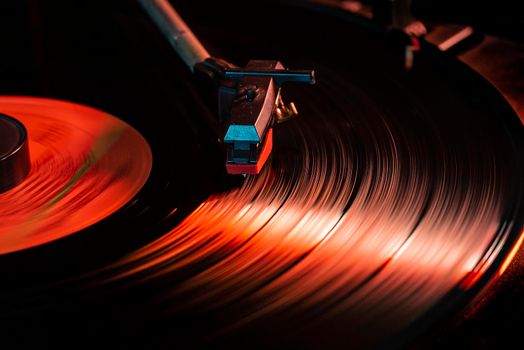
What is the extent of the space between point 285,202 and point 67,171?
266mm

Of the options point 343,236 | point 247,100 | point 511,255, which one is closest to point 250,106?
point 247,100

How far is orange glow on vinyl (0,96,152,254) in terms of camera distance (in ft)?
2.72

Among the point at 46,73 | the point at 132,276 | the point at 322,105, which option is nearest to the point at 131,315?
the point at 132,276

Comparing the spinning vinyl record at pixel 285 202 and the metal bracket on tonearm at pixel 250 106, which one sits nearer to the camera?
the spinning vinyl record at pixel 285 202

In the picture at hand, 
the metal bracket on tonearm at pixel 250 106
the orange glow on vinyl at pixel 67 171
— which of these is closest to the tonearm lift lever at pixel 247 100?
the metal bracket on tonearm at pixel 250 106

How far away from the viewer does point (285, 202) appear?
0.82m

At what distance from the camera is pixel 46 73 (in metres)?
1.11

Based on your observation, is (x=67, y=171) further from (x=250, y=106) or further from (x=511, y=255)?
(x=511, y=255)

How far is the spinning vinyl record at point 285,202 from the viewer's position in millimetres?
676

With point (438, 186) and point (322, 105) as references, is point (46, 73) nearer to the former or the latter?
point (322, 105)

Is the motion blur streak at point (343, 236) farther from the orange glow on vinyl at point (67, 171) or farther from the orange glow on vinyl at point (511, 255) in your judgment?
the orange glow on vinyl at point (67, 171)

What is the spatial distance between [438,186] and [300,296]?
0.74ft

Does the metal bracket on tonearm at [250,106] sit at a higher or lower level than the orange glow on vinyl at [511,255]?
higher

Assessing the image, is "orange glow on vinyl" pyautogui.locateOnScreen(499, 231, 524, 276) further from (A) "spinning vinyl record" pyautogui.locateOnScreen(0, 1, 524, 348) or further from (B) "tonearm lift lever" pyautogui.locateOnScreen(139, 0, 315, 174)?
(B) "tonearm lift lever" pyautogui.locateOnScreen(139, 0, 315, 174)
